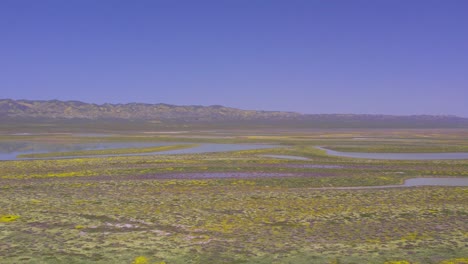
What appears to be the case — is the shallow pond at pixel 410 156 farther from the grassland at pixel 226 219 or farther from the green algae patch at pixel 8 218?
the green algae patch at pixel 8 218

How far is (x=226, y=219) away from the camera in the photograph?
1812 centimetres

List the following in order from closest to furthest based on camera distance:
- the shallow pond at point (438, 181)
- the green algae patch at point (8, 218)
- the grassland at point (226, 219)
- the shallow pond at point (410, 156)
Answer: the grassland at point (226, 219) < the green algae patch at point (8, 218) < the shallow pond at point (438, 181) < the shallow pond at point (410, 156)

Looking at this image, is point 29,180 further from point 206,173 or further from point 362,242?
point 362,242

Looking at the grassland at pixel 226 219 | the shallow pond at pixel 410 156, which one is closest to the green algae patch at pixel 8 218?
the grassland at pixel 226 219

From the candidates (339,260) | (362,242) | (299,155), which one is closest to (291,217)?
(362,242)

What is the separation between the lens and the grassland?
1344 centimetres

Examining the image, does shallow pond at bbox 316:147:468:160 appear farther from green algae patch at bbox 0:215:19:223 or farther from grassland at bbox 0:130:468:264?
green algae patch at bbox 0:215:19:223

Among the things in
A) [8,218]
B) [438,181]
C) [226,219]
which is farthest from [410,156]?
[8,218]

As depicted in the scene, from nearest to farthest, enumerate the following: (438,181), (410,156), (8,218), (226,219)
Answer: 1. (8,218)
2. (226,219)
3. (438,181)
4. (410,156)

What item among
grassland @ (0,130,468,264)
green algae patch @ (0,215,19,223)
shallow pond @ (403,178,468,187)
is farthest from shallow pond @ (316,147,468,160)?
green algae patch @ (0,215,19,223)

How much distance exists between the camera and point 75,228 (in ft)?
53.8

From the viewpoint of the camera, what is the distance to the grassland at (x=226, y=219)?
44.1 feet

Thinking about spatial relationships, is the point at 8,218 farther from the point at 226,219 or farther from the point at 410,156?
the point at 410,156

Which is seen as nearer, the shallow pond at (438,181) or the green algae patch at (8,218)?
the green algae patch at (8,218)
